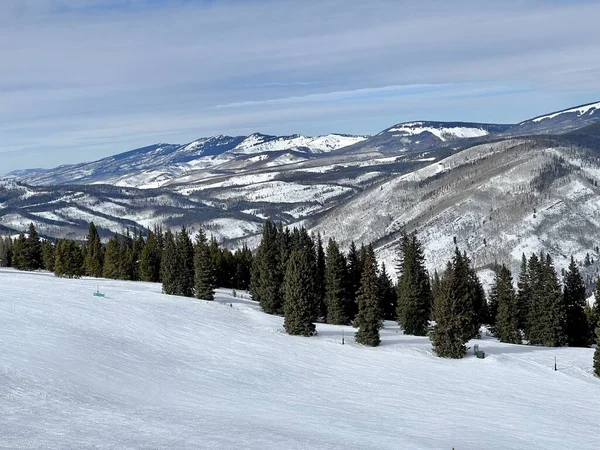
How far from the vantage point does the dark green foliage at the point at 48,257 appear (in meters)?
101

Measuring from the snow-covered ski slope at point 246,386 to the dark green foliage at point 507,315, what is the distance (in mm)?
9641

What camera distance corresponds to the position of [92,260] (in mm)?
104375

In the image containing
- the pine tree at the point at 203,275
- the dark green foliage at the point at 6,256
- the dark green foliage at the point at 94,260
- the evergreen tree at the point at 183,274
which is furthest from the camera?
the dark green foliage at the point at 6,256

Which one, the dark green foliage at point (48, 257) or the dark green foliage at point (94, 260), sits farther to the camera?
the dark green foliage at point (94, 260)

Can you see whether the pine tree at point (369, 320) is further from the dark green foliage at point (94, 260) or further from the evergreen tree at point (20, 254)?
the evergreen tree at point (20, 254)

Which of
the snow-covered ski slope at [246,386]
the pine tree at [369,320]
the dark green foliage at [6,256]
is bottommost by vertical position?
the snow-covered ski slope at [246,386]

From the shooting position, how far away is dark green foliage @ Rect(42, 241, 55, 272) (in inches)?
3991

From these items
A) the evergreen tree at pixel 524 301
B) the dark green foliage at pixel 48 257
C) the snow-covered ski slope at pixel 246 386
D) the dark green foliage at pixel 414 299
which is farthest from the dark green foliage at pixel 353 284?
the dark green foliage at pixel 48 257

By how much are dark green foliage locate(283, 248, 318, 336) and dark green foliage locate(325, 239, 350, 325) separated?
850 centimetres

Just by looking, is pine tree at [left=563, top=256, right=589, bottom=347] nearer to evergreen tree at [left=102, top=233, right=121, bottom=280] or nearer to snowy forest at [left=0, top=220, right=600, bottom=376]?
snowy forest at [left=0, top=220, right=600, bottom=376]

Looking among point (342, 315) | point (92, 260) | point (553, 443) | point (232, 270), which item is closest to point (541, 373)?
point (553, 443)

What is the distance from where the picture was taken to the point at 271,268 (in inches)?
2908

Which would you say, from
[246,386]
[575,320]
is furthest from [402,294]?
[246,386]

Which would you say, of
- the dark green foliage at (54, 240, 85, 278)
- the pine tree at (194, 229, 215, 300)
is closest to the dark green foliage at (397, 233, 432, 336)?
the pine tree at (194, 229, 215, 300)
